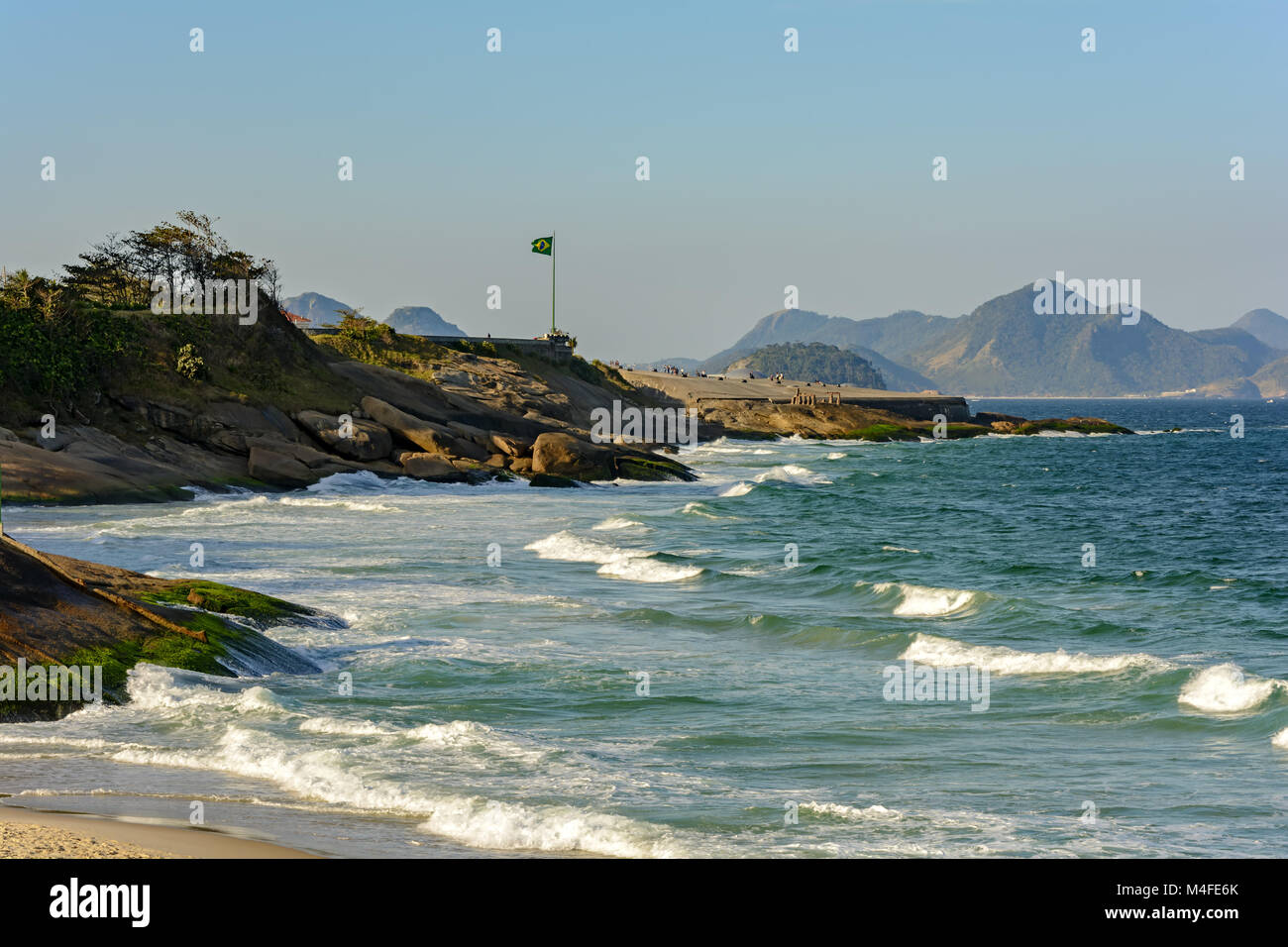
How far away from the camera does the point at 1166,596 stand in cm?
2872

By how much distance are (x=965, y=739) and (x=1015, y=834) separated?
12.7 feet

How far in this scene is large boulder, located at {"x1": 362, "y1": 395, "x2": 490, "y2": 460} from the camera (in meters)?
57.2

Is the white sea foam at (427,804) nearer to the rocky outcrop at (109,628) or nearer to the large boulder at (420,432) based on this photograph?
the rocky outcrop at (109,628)

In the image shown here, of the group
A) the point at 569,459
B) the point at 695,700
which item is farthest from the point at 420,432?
the point at 695,700

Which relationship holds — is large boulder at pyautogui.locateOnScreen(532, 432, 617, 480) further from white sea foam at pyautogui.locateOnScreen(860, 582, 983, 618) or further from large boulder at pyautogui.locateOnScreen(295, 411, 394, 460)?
white sea foam at pyautogui.locateOnScreen(860, 582, 983, 618)

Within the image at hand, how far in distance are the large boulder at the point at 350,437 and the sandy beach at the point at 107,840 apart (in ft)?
143

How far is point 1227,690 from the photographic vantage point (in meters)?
17.8

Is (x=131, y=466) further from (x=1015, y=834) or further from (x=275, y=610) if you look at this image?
(x=1015, y=834)

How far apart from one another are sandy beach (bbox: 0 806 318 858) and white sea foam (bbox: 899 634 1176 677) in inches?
519

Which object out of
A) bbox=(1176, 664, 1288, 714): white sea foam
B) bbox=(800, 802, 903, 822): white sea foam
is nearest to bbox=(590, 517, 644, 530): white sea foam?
bbox=(1176, 664, 1288, 714): white sea foam

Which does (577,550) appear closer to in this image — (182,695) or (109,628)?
(109,628)

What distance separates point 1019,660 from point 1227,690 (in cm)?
348

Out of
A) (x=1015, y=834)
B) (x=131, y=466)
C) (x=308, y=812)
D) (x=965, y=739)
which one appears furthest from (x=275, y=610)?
(x=131, y=466)

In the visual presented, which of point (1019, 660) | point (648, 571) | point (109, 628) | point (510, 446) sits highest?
point (510, 446)
